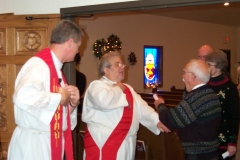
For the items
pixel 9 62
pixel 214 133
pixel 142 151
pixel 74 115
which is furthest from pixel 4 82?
pixel 214 133

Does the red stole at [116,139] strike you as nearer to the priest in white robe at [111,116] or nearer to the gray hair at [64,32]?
the priest in white robe at [111,116]

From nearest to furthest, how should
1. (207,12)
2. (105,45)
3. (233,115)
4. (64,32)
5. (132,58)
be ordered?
1. (64,32)
2. (233,115)
3. (105,45)
4. (132,58)
5. (207,12)

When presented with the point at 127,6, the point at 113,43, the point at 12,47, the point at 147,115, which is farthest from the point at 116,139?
the point at 113,43

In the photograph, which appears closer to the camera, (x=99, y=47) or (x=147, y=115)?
(x=147, y=115)

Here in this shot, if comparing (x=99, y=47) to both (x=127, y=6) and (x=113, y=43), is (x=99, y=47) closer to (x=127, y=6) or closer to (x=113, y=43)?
(x=113, y=43)

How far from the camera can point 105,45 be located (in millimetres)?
9219

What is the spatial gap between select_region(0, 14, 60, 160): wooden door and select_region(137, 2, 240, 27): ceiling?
20.9ft

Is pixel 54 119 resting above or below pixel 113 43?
below

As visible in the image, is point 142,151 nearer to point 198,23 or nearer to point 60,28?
point 60,28

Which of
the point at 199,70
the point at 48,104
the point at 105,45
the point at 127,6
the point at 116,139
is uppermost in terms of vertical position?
the point at 105,45

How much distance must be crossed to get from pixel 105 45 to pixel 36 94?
687 centimetres

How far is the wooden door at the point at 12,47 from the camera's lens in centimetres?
383

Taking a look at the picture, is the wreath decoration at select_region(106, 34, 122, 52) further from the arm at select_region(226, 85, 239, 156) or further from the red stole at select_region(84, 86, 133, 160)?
the arm at select_region(226, 85, 239, 156)

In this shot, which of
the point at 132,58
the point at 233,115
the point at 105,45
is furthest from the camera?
the point at 132,58
